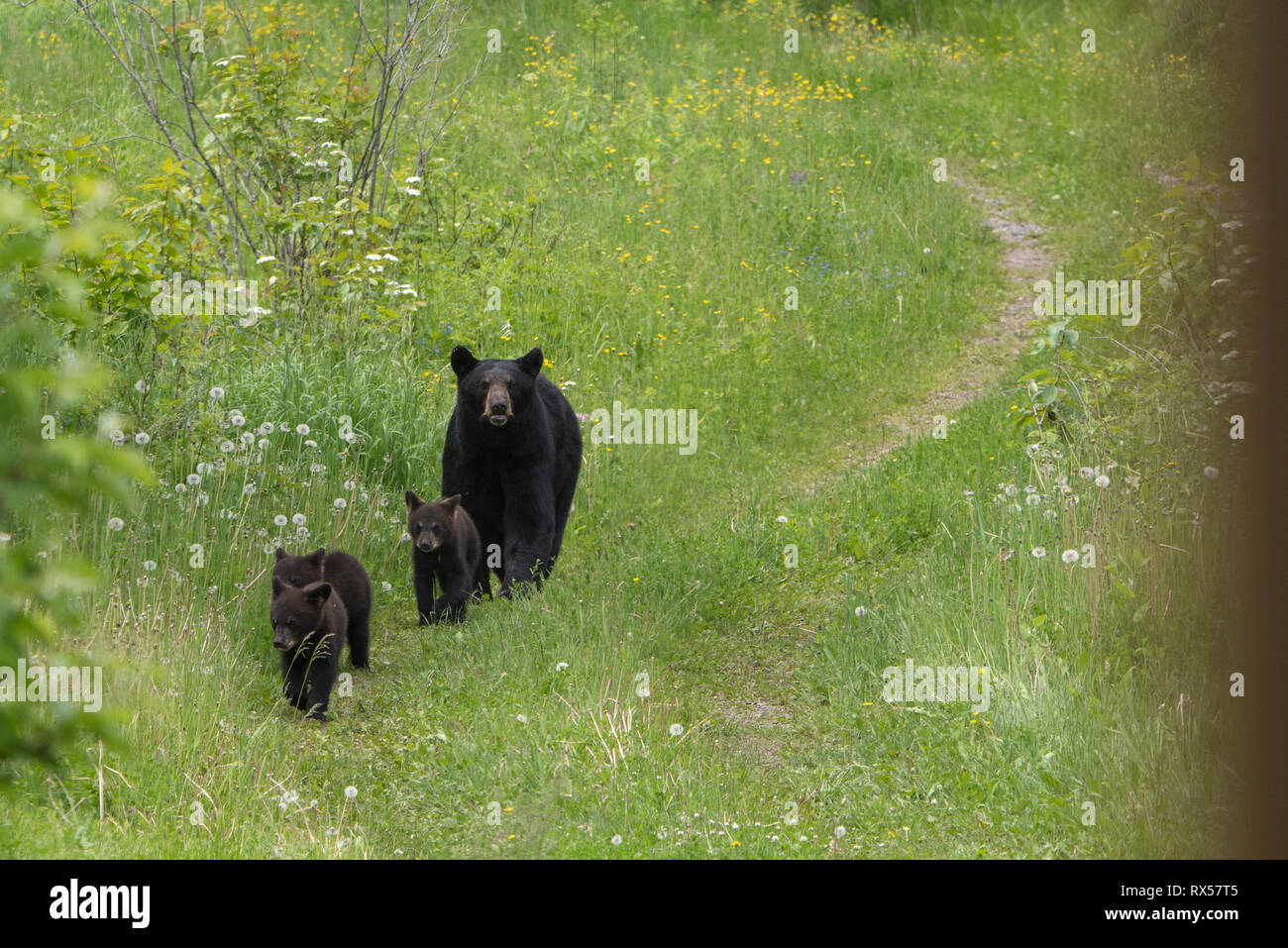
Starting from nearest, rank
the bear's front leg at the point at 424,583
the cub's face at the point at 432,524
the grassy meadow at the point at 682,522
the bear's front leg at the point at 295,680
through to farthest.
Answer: the grassy meadow at the point at 682,522
the bear's front leg at the point at 295,680
the cub's face at the point at 432,524
the bear's front leg at the point at 424,583

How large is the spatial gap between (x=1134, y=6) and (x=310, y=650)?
1698 centimetres

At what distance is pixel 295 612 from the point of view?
22.1 feet

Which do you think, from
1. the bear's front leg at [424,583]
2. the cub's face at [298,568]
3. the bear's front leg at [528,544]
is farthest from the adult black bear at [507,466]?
the cub's face at [298,568]

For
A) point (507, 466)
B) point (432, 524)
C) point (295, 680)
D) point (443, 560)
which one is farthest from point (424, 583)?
point (295, 680)

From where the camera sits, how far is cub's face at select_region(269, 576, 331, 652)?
22.0ft

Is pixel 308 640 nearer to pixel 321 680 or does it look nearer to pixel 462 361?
pixel 321 680

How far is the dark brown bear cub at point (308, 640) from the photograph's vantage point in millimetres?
6711

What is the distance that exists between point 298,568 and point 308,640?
503 mm

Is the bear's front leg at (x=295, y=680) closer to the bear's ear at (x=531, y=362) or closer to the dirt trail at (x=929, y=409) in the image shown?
the dirt trail at (x=929, y=409)

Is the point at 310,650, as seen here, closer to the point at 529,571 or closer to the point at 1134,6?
the point at 529,571

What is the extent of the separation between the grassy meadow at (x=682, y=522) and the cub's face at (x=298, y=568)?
368mm

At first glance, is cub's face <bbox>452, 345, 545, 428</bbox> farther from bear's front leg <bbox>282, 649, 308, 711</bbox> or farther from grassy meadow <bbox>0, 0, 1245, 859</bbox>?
bear's front leg <bbox>282, 649, 308, 711</bbox>

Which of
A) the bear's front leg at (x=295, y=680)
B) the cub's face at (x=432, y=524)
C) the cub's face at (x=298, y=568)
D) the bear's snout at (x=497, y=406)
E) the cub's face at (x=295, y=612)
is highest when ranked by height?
the bear's snout at (x=497, y=406)
